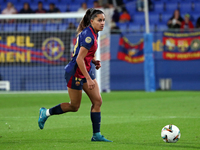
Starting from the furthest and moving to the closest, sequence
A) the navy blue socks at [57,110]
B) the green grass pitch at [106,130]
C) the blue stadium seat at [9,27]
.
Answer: the blue stadium seat at [9,27], the navy blue socks at [57,110], the green grass pitch at [106,130]

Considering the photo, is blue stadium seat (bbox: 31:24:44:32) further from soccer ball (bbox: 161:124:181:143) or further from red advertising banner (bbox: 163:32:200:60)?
soccer ball (bbox: 161:124:181:143)

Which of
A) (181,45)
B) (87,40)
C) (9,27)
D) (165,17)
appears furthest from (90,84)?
(165,17)

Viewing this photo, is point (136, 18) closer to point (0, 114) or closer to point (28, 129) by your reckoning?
point (0, 114)

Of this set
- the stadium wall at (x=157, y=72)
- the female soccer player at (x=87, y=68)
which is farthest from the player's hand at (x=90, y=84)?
the stadium wall at (x=157, y=72)

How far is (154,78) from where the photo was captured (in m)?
18.0

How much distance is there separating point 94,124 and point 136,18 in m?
15.4

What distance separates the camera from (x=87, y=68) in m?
5.71

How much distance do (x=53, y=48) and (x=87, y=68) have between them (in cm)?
1298

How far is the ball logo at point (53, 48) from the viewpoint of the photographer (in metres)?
18.4

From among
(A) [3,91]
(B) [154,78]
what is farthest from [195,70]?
(A) [3,91]

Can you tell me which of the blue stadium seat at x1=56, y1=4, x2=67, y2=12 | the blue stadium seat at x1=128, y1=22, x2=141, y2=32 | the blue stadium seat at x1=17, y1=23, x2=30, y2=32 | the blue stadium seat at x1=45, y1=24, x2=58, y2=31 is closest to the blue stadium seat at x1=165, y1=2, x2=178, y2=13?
the blue stadium seat at x1=128, y1=22, x2=141, y2=32

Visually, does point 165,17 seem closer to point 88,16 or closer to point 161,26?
point 161,26

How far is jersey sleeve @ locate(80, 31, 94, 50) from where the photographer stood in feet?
17.9

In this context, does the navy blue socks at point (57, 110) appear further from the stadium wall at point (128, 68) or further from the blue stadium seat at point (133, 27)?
the blue stadium seat at point (133, 27)
